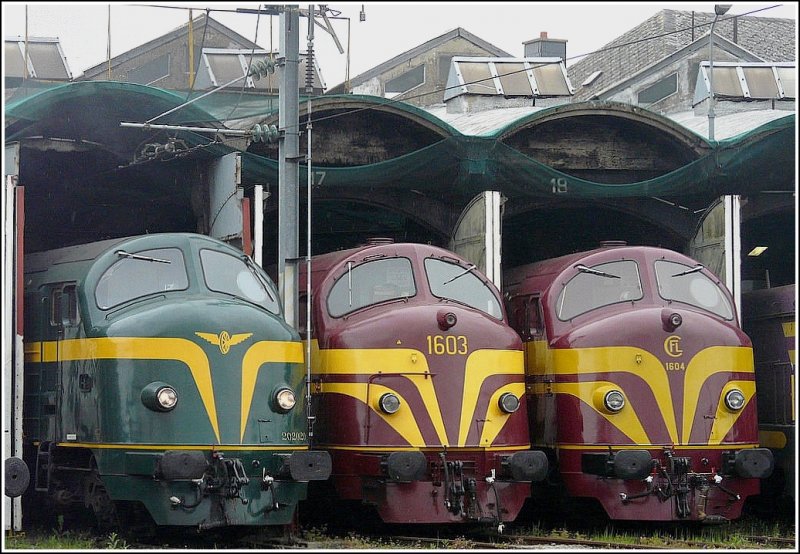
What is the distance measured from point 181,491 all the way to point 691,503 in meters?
5.51

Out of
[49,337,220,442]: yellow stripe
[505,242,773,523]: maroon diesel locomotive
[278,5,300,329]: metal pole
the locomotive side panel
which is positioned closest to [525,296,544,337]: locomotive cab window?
[505,242,773,523]: maroon diesel locomotive

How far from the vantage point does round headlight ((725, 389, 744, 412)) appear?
1515cm

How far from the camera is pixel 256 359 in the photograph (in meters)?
13.4

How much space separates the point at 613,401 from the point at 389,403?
→ 2.53m

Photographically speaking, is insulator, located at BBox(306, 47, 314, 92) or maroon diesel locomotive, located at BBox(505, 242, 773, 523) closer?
maroon diesel locomotive, located at BBox(505, 242, 773, 523)

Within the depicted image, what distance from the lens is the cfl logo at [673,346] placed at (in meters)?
15.0

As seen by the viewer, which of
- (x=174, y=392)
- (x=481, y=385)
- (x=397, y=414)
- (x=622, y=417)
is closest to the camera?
(x=174, y=392)

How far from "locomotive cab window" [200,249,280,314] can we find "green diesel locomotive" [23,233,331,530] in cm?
1

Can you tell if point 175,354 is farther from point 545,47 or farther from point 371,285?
point 545,47

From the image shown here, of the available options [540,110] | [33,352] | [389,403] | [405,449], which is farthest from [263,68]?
[405,449]

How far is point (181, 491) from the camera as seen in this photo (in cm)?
1273

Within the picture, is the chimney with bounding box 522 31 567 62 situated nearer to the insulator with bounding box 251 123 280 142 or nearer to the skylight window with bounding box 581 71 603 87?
the skylight window with bounding box 581 71 603 87

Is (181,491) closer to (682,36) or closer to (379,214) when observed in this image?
(379,214)

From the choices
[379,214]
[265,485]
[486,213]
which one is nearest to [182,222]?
[379,214]
